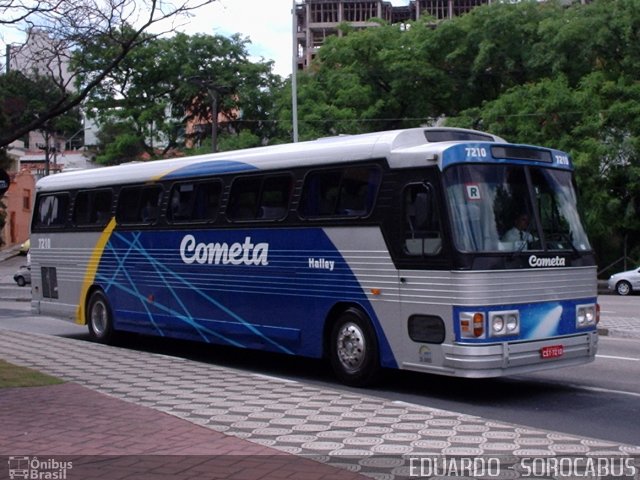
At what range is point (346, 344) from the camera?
39.1ft

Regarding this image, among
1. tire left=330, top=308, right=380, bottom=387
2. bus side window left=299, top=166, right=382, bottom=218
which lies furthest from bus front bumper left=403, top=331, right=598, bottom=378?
bus side window left=299, top=166, right=382, bottom=218

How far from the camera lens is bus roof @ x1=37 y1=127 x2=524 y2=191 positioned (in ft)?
36.8

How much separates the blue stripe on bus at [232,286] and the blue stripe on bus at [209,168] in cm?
95

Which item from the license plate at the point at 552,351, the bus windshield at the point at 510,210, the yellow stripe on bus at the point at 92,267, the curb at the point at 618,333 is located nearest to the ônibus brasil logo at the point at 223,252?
the yellow stripe on bus at the point at 92,267

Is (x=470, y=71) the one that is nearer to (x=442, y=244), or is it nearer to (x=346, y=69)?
(x=346, y=69)

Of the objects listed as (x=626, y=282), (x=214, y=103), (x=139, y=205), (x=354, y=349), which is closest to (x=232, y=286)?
(x=354, y=349)

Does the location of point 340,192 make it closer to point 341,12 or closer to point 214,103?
point 214,103

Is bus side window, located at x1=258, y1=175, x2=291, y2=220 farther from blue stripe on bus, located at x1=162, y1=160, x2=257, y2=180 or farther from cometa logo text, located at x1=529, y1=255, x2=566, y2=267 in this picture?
cometa logo text, located at x1=529, y1=255, x2=566, y2=267

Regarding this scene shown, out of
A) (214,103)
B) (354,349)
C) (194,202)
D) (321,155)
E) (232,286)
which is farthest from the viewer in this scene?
(214,103)

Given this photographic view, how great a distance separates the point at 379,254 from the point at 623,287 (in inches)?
963

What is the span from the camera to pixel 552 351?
10.8 meters

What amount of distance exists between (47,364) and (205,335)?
258 cm

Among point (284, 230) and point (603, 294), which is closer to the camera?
point (284, 230)

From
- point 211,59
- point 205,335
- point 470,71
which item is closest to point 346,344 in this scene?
point 205,335
